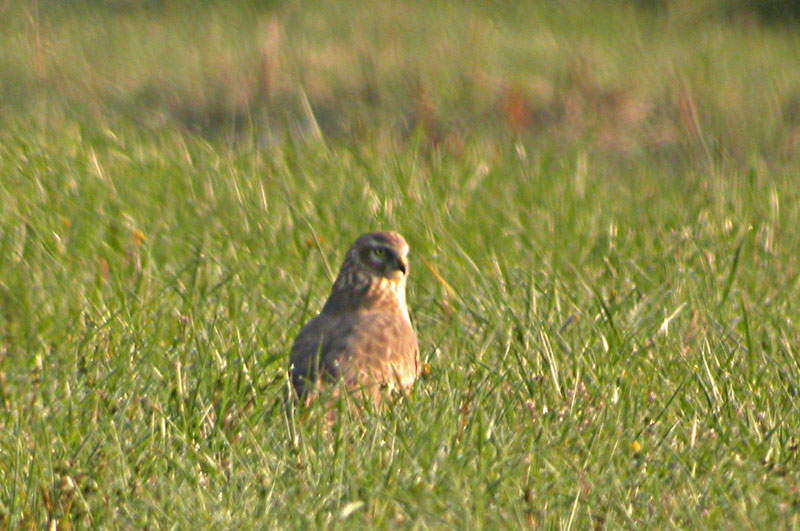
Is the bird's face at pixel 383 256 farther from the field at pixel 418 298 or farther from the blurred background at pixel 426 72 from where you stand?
the blurred background at pixel 426 72

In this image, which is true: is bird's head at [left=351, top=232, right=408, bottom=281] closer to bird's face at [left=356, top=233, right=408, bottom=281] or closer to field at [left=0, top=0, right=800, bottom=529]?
bird's face at [left=356, top=233, right=408, bottom=281]

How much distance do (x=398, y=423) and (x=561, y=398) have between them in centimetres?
67

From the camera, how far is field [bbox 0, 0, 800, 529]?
150 inches

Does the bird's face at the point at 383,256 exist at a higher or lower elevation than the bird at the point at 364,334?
higher

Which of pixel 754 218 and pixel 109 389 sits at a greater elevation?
pixel 109 389

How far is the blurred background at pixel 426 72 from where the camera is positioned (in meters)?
9.94

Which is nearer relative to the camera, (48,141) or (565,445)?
(565,445)

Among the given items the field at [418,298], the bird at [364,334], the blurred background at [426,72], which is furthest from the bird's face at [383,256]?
the blurred background at [426,72]

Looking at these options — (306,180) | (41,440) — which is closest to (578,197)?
(306,180)

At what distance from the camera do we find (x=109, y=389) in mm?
4523

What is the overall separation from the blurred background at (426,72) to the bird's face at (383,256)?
2482 mm

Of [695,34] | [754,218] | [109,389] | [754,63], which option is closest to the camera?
[109,389]

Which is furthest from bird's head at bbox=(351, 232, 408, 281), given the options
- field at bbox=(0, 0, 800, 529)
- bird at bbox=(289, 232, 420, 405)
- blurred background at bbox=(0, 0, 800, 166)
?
blurred background at bbox=(0, 0, 800, 166)

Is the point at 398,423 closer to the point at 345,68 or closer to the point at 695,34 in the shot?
the point at 345,68
